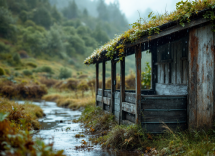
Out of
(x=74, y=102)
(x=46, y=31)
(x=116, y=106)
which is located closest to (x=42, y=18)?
(x=46, y=31)

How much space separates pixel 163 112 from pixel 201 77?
1539 millimetres

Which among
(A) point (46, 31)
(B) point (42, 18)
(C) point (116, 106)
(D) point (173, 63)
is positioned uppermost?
(B) point (42, 18)

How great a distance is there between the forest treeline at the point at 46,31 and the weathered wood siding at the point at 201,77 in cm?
4486

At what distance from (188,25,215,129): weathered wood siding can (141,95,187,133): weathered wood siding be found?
40cm

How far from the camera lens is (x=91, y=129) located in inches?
358

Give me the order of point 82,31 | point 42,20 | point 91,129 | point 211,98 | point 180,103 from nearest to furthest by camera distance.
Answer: point 211,98
point 180,103
point 91,129
point 42,20
point 82,31

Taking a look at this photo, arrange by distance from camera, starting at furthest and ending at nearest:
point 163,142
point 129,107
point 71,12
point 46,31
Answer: point 71,12 < point 46,31 < point 129,107 < point 163,142

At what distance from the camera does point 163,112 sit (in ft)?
21.4

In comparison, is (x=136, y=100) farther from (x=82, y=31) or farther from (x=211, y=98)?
(x=82, y=31)

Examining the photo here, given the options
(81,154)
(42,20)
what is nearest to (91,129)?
(81,154)

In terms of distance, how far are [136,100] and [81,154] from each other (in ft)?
7.53

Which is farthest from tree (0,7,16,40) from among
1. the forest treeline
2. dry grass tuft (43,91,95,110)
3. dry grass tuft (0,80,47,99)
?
dry grass tuft (43,91,95,110)

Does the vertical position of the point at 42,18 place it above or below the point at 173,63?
above

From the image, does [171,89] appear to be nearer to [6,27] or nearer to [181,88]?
[181,88]
